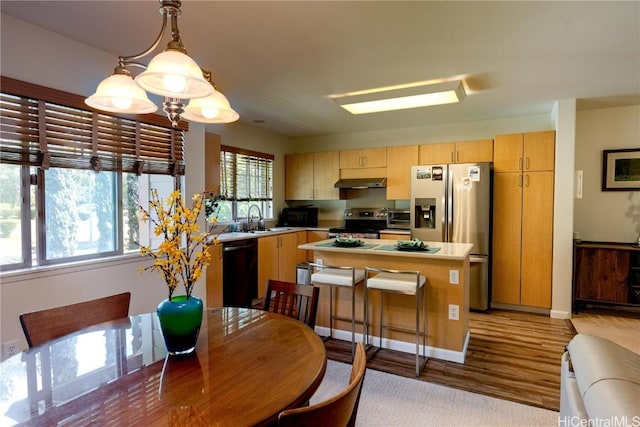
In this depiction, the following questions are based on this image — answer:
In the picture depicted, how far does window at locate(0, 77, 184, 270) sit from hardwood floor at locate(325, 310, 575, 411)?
2222 millimetres

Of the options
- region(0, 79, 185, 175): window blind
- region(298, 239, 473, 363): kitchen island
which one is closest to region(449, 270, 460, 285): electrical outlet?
region(298, 239, 473, 363): kitchen island

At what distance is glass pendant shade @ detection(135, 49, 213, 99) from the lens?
127 centimetres

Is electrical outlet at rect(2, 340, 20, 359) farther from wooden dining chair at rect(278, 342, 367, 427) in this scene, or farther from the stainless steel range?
the stainless steel range

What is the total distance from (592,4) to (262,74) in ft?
7.92

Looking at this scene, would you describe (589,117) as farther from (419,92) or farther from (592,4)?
(592,4)

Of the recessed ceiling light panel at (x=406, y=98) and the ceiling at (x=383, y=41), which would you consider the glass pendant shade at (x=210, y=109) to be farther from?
the recessed ceiling light panel at (x=406, y=98)

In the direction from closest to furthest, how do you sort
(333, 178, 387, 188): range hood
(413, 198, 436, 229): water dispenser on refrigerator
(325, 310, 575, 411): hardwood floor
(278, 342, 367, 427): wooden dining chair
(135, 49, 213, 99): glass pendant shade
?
1. (278, 342, 367, 427): wooden dining chair
2. (135, 49, 213, 99): glass pendant shade
3. (325, 310, 575, 411): hardwood floor
4. (413, 198, 436, 229): water dispenser on refrigerator
5. (333, 178, 387, 188): range hood

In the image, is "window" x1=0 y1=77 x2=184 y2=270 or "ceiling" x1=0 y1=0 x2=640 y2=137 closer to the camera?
"ceiling" x1=0 y1=0 x2=640 y2=137

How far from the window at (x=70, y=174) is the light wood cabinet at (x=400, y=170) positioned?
315cm

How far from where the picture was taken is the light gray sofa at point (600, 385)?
957 mm

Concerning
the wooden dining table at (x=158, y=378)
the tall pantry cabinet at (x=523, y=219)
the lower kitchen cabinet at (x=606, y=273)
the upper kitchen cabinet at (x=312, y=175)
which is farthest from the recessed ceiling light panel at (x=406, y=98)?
the wooden dining table at (x=158, y=378)

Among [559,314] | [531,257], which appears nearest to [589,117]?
[531,257]

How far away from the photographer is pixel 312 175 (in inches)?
233

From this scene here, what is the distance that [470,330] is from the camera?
360 centimetres
